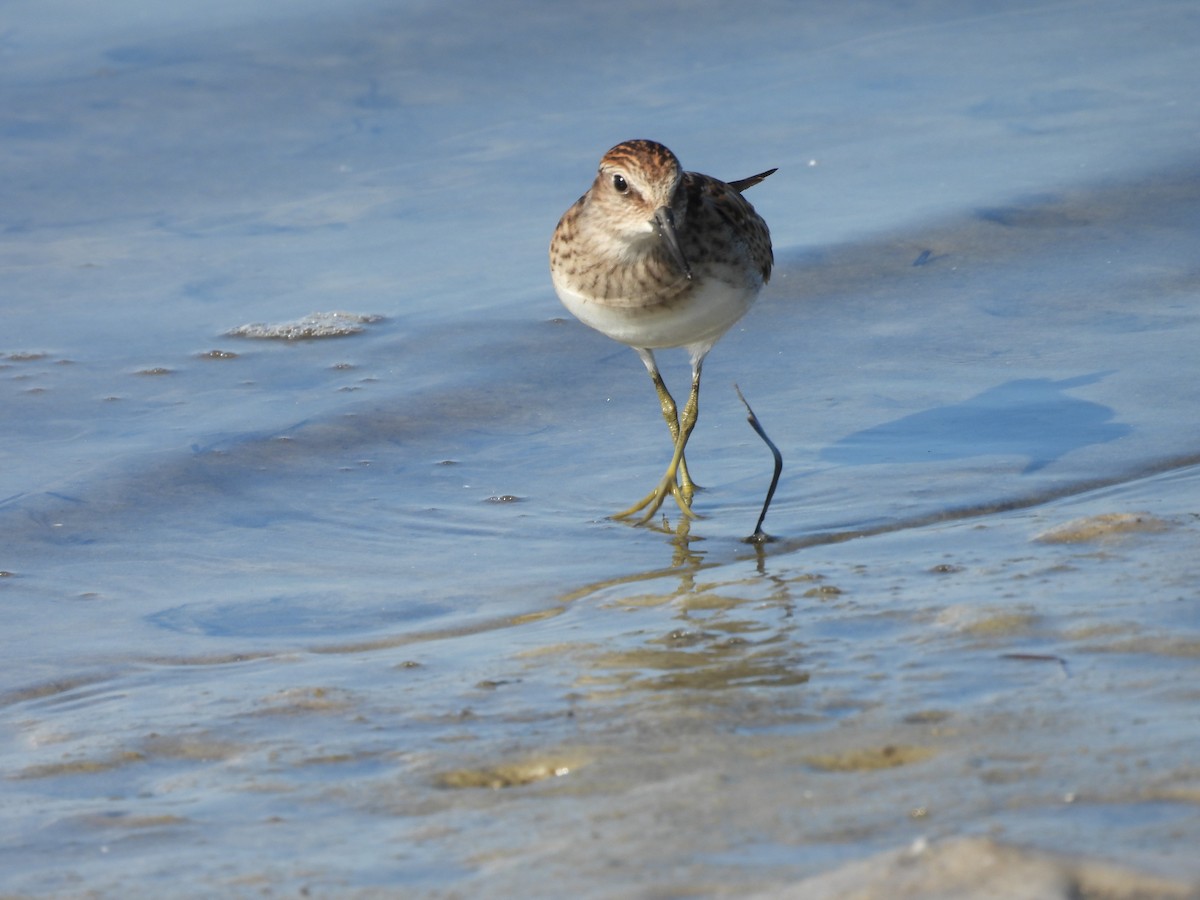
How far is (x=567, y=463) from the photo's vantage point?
5.79 meters

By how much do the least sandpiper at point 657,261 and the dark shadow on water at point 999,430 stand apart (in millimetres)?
649

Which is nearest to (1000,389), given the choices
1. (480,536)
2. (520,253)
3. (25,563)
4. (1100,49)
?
(480,536)

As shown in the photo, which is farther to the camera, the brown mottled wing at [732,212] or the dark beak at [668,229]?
the brown mottled wing at [732,212]

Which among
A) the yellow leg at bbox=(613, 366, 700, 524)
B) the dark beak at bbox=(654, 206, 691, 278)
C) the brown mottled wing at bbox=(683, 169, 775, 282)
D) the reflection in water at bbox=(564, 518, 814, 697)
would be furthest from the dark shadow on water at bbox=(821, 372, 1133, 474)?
the reflection in water at bbox=(564, 518, 814, 697)

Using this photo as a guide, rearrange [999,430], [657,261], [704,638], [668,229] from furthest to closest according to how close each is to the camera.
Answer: [999,430]
[657,261]
[668,229]
[704,638]

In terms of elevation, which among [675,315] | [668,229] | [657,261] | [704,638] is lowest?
[704,638]

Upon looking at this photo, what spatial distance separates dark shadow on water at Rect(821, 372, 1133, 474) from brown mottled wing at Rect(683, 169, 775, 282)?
73 cm

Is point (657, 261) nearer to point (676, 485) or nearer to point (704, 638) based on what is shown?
point (676, 485)

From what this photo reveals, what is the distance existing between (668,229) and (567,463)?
106cm

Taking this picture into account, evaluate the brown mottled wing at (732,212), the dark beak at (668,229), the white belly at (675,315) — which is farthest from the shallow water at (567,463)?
the dark beak at (668,229)

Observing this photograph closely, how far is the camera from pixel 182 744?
11.1 feet

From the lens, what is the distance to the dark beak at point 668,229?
5123 millimetres

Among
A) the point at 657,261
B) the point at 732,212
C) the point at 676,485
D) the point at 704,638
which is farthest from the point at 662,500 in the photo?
the point at 704,638

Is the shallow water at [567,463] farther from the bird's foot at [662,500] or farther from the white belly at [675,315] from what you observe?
the white belly at [675,315]
